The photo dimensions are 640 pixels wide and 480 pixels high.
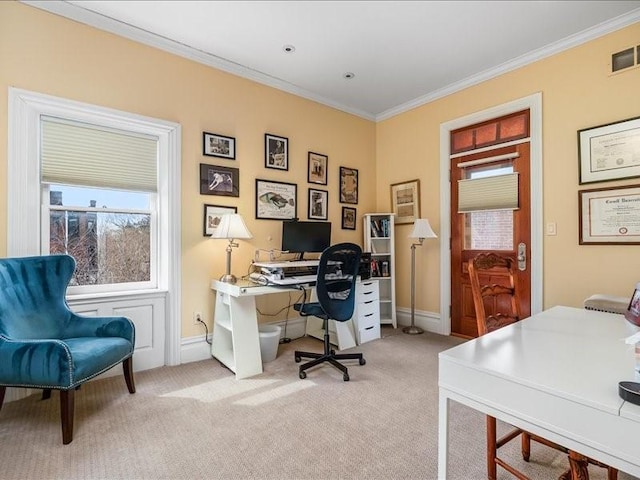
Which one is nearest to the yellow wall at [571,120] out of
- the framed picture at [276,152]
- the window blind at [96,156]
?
the framed picture at [276,152]

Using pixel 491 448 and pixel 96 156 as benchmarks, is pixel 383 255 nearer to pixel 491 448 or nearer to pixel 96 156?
pixel 491 448

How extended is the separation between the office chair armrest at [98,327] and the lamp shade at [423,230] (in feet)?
9.47

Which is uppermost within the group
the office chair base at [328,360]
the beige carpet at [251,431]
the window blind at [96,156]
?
the window blind at [96,156]

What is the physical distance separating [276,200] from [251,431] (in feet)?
7.49

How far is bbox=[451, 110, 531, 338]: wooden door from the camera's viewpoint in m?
3.18

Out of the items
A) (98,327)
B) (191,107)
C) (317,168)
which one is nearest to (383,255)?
(317,168)

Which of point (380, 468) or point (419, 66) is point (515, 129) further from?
point (380, 468)

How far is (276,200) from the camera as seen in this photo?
357 centimetres

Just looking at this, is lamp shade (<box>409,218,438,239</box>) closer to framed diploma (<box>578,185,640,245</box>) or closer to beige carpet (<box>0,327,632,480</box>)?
framed diploma (<box>578,185,640,245</box>)

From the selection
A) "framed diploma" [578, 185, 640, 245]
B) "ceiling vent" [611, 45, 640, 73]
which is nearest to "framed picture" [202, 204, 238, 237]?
"framed diploma" [578, 185, 640, 245]

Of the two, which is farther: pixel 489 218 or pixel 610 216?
pixel 489 218

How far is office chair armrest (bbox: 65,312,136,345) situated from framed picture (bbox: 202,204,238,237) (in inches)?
42.5

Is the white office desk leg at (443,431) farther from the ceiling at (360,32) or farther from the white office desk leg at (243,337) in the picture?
the ceiling at (360,32)

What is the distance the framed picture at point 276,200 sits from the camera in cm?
344
